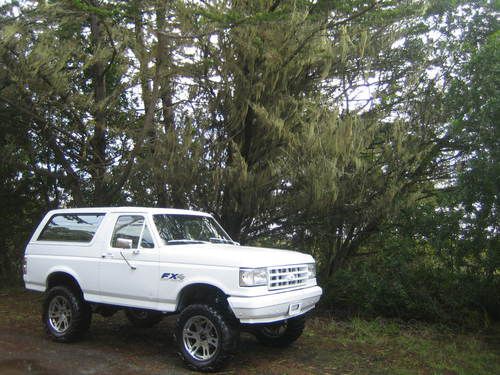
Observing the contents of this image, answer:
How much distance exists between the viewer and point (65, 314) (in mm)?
7363

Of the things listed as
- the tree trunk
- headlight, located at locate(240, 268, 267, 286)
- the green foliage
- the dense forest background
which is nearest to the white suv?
headlight, located at locate(240, 268, 267, 286)

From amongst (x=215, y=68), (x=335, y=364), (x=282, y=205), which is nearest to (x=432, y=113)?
(x=282, y=205)

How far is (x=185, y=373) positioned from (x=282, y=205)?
12.7ft

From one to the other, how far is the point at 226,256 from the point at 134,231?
1.64m

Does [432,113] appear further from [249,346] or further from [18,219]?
[18,219]

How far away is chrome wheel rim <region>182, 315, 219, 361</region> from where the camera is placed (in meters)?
5.93

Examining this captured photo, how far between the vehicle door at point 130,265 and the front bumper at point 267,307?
4.15 ft

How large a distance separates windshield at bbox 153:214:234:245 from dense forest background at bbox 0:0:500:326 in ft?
4.47

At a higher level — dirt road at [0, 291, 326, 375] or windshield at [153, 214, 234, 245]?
windshield at [153, 214, 234, 245]

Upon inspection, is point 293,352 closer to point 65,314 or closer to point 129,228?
point 129,228

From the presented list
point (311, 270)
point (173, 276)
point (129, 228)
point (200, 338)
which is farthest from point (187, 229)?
point (311, 270)

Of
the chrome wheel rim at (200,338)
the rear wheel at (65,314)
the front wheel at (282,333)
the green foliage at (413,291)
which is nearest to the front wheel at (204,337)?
the chrome wheel rim at (200,338)

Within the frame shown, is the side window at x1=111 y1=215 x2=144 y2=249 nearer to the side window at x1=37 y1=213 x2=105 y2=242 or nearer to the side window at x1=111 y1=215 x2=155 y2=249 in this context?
the side window at x1=111 y1=215 x2=155 y2=249

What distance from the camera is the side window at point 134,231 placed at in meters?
6.66
